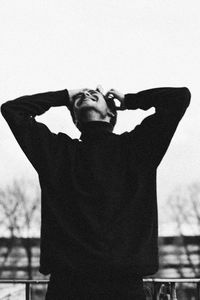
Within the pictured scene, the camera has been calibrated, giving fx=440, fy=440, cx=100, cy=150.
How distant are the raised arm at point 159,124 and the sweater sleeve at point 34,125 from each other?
0.44 metres

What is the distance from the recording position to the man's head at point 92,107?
2334mm

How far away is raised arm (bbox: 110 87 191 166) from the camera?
2.18 meters

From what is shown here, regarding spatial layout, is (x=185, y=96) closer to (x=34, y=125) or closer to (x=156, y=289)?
(x=34, y=125)

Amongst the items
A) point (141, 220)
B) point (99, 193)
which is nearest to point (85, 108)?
point (99, 193)

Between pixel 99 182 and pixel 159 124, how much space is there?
43 centimetres

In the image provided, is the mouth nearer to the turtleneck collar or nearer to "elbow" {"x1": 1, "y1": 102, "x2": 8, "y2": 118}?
the turtleneck collar

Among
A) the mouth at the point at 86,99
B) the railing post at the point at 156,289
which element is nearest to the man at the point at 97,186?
the mouth at the point at 86,99

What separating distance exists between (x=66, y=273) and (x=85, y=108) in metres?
0.87

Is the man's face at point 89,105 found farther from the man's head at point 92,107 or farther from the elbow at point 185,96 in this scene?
the elbow at point 185,96

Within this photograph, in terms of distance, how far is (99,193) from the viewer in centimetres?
202

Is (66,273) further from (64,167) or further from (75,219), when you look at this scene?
(64,167)

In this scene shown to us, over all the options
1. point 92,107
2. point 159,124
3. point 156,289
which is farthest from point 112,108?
point 156,289

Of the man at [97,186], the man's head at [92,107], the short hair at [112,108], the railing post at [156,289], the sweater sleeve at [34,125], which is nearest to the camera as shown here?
the man at [97,186]

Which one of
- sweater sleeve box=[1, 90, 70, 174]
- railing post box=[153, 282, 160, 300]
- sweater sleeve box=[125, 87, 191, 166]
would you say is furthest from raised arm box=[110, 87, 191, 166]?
railing post box=[153, 282, 160, 300]
